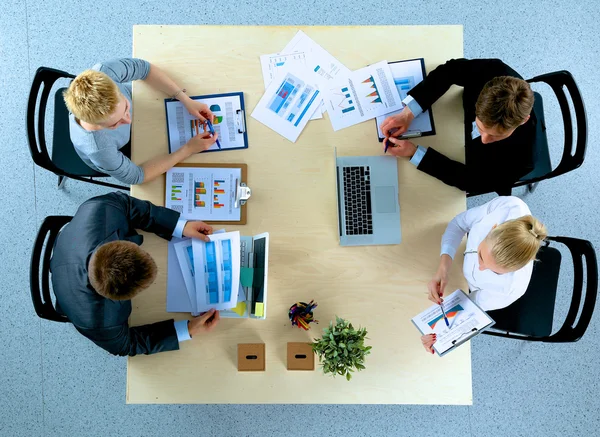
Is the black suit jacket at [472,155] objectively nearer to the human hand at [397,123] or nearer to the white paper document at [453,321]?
the human hand at [397,123]

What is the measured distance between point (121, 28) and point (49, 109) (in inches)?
23.2

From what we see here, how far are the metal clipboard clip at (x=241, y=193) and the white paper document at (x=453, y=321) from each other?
75 centimetres

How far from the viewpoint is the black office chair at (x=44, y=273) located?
1557 millimetres

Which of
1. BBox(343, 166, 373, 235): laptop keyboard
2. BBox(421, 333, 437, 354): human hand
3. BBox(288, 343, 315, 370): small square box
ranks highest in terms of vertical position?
BBox(343, 166, 373, 235): laptop keyboard

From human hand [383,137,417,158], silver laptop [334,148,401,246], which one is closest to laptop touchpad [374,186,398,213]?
silver laptop [334,148,401,246]

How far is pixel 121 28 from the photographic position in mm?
2408

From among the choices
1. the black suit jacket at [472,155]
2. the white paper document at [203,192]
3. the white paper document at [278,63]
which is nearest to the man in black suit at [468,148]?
the black suit jacket at [472,155]

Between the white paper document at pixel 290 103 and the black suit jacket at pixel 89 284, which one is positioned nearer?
the black suit jacket at pixel 89 284

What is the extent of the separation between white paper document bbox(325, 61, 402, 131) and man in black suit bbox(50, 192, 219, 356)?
67 centimetres

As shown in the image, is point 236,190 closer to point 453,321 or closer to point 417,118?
point 417,118

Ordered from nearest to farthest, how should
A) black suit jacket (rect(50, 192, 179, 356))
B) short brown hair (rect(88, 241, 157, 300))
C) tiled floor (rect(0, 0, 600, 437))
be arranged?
1. short brown hair (rect(88, 241, 157, 300))
2. black suit jacket (rect(50, 192, 179, 356))
3. tiled floor (rect(0, 0, 600, 437))

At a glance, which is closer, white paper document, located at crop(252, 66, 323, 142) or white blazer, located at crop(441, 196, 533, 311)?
white blazer, located at crop(441, 196, 533, 311)

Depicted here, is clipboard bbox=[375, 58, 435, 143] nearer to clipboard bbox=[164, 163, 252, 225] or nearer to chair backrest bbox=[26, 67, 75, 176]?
clipboard bbox=[164, 163, 252, 225]

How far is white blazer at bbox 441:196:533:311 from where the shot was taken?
59.5 inches
